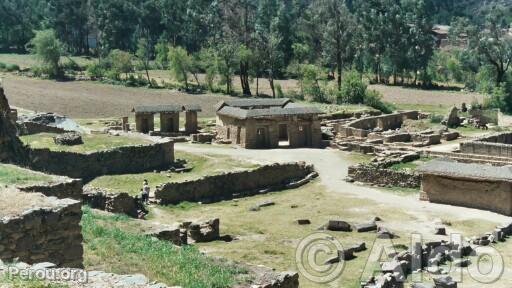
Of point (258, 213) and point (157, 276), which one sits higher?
point (157, 276)

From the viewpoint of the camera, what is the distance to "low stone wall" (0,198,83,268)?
13867 millimetres

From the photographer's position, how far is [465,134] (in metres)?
55.5

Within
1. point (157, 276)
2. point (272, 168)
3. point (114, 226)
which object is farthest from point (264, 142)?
point (157, 276)

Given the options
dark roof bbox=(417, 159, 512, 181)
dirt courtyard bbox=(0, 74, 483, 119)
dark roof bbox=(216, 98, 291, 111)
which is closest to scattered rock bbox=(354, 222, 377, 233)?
dark roof bbox=(417, 159, 512, 181)

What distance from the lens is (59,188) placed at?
18.7m

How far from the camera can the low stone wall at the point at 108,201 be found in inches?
1071

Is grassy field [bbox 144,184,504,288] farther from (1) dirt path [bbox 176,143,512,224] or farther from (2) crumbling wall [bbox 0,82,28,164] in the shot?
(2) crumbling wall [bbox 0,82,28,164]

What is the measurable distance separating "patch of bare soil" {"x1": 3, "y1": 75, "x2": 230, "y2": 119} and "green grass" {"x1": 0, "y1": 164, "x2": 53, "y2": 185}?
147ft

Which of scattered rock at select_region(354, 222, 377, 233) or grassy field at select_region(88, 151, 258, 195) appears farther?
grassy field at select_region(88, 151, 258, 195)

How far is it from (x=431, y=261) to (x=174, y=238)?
8512 millimetres

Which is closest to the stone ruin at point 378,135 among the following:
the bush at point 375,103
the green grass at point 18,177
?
the bush at point 375,103

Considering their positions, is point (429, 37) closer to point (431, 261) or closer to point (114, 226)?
point (431, 261)

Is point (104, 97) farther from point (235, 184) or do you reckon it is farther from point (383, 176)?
point (383, 176)

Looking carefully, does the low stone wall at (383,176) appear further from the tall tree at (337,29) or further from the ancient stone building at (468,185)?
the tall tree at (337,29)
